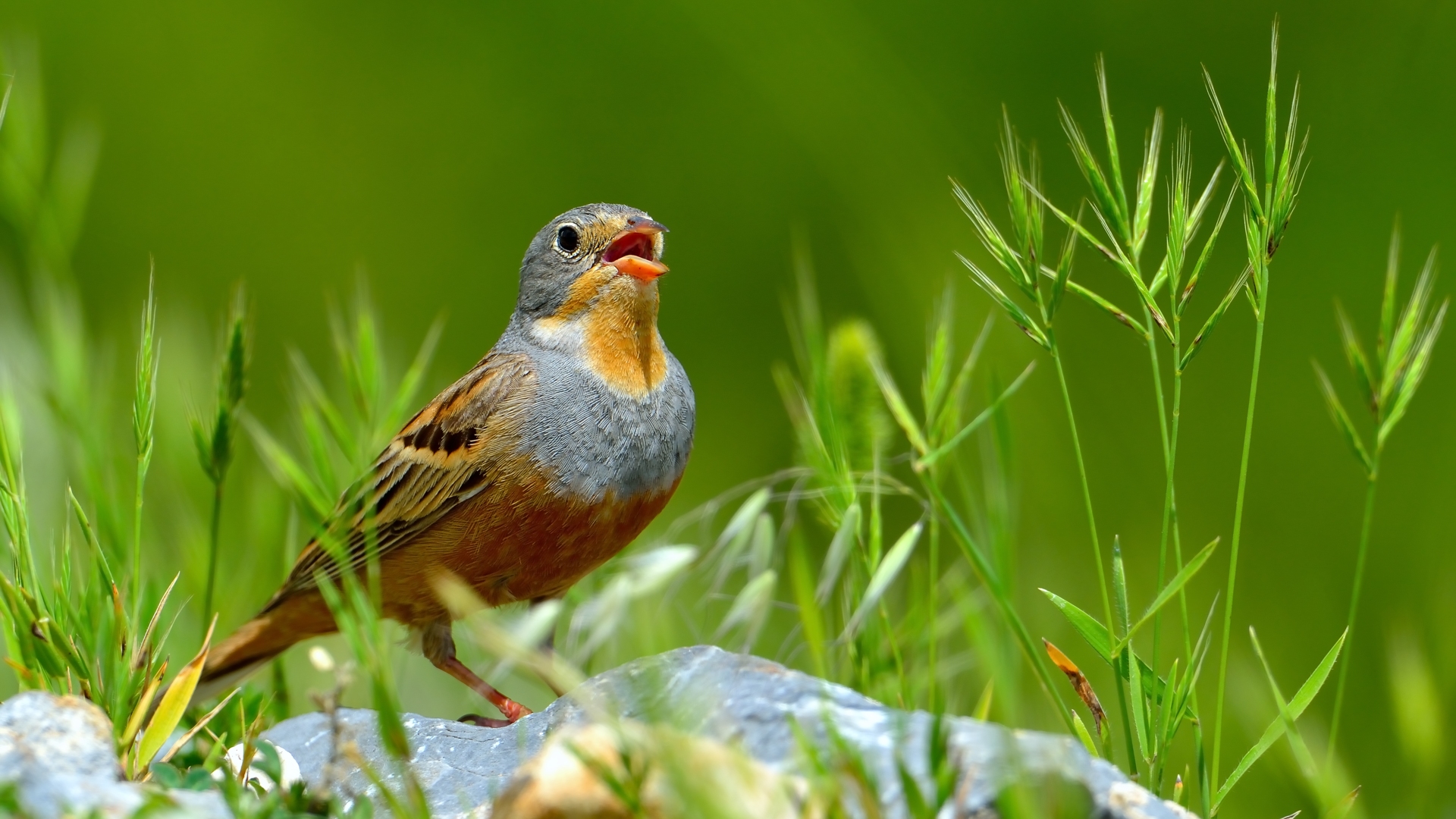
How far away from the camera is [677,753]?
139 centimetres

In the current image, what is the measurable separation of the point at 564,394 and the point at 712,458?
6.58 feet

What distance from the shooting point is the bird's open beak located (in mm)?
3834

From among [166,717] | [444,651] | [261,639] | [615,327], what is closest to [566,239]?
[615,327]

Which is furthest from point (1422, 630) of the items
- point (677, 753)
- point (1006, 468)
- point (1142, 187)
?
point (677, 753)

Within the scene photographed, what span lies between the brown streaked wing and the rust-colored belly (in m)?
0.07

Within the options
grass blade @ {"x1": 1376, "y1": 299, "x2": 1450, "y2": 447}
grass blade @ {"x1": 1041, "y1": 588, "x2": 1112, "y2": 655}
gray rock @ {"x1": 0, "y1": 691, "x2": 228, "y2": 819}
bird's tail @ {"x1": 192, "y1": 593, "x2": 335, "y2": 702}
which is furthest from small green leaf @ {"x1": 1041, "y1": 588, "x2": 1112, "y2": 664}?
bird's tail @ {"x1": 192, "y1": 593, "x2": 335, "y2": 702}

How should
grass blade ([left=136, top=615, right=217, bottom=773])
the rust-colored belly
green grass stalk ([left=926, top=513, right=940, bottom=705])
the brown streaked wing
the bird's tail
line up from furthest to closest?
the bird's tail, the brown streaked wing, the rust-colored belly, grass blade ([left=136, top=615, right=217, bottom=773]), green grass stalk ([left=926, top=513, right=940, bottom=705])

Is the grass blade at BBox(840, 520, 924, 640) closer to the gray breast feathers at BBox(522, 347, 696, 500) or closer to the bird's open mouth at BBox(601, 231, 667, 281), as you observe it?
the gray breast feathers at BBox(522, 347, 696, 500)

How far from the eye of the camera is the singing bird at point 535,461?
3.53 meters

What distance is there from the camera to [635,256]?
13.0 feet

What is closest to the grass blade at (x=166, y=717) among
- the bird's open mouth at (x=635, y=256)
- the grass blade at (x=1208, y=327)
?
the grass blade at (x=1208, y=327)

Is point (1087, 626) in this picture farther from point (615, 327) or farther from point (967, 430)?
point (615, 327)

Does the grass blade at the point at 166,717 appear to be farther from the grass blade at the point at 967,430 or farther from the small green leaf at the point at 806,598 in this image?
the grass blade at the point at 967,430

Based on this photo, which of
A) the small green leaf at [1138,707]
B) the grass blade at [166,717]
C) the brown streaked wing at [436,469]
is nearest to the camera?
the small green leaf at [1138,707]
